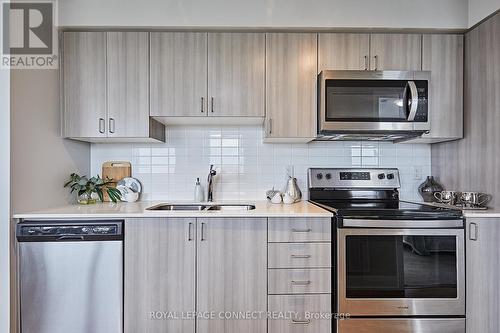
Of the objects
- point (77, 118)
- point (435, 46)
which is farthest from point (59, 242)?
point (435, 46)

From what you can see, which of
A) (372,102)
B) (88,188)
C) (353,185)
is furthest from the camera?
(353,185)

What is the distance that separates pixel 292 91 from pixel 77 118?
1528 millimetres

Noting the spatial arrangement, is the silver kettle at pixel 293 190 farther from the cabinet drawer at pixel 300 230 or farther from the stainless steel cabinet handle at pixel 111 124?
the stainless steel cabinet handle at pixel 111 124

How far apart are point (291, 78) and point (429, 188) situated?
144cm

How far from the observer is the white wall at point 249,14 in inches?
87.4

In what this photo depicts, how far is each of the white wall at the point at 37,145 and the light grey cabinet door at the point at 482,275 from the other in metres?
2.65

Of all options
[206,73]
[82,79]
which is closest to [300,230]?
[206,73]

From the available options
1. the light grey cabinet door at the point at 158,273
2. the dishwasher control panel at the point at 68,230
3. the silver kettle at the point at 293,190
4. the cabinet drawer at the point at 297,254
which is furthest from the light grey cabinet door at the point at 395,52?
the dishwasher control panel at the point at 68,230

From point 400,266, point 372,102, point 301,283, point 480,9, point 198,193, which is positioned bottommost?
point 301,283

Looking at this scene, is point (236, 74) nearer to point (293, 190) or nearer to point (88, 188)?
point (293, 190)

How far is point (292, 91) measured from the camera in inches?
89.9

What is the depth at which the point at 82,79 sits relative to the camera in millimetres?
2266

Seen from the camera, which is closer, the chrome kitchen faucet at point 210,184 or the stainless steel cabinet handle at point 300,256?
the stainless steel cabinet handle at point 300,256

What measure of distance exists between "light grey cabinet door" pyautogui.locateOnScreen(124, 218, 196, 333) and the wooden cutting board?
2.71 feet
